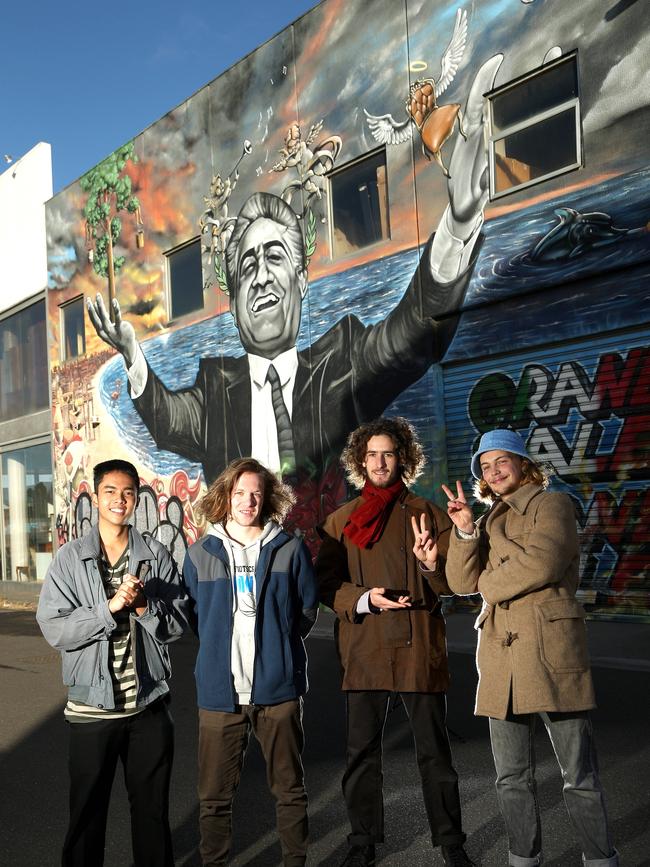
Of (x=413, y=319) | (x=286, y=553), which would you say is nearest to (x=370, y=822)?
(x=286, y=553)

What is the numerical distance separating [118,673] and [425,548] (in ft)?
4.50

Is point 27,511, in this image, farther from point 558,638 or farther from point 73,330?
point 558,638

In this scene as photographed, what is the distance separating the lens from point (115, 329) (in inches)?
776

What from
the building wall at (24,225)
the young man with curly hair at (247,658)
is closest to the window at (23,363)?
the building wall at (24,225)

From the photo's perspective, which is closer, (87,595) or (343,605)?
(87,595)

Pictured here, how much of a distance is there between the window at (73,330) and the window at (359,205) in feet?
27.8

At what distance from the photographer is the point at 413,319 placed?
13078 mm

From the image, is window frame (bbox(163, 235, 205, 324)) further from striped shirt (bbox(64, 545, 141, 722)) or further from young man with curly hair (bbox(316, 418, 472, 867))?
striped shirt (bbox(64, 545, 141, 722))

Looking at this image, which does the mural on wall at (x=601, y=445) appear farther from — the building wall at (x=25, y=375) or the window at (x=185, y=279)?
the building wall at (x=25, y=375)

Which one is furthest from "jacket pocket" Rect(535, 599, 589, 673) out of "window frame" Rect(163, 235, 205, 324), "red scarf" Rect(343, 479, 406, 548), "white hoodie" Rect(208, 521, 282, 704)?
"window frame" Rect(163, 235, 205, 324)

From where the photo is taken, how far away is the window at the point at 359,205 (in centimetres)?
1372

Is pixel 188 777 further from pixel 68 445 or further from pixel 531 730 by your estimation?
pixel 68 445

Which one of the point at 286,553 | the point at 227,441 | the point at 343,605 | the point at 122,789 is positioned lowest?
the point at 122,789

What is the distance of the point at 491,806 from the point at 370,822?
41.7 inches
